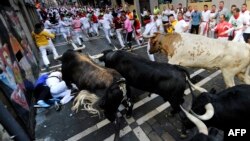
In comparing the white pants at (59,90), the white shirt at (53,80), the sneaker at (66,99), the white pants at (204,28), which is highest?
the white pants at (204,28)

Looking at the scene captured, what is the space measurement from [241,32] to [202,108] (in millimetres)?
5601

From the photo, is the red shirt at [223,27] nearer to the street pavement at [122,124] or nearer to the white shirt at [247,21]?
the white shirt at [247,21]

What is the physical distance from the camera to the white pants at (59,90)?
577 centimetres

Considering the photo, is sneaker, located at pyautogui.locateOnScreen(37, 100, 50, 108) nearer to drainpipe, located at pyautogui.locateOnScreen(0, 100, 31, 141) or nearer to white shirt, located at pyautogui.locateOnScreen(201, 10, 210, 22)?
drainpipe, located at pyautogui.locateOnScreen(0, 100, 31, 141)

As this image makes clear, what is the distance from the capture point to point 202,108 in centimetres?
295

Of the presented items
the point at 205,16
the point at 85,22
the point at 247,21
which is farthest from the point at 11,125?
the point at 85,22

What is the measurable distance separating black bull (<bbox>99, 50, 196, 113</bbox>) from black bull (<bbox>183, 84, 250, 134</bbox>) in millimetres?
757

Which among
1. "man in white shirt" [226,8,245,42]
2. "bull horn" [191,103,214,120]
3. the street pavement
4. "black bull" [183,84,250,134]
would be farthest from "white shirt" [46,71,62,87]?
"man in white shirt" [226,8,245,42]

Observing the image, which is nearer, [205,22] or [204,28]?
[204,28]

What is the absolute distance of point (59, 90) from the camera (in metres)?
5.81

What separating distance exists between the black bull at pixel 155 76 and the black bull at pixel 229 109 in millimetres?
757

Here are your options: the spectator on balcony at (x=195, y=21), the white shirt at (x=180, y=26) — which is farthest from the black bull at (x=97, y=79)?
the spectator on balcony at (x=195, y=21)

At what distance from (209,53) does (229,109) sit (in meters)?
2.13

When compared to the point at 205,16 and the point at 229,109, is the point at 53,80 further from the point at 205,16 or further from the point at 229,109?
the point at 205,16
